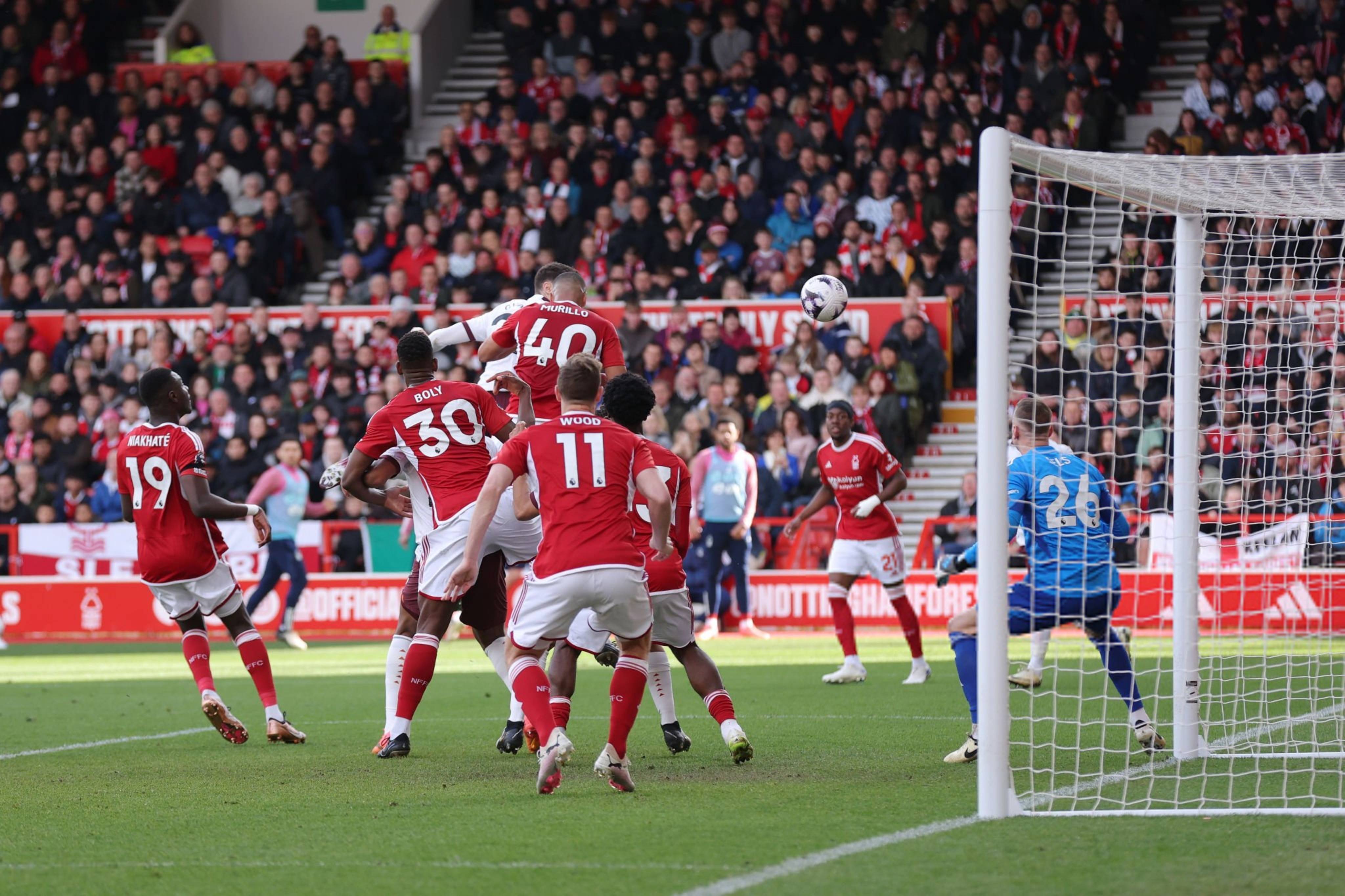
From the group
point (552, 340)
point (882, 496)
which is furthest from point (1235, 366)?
point (552, 340)

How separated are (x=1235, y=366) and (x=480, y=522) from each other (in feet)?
22.4

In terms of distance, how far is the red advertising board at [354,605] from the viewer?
18234 mm

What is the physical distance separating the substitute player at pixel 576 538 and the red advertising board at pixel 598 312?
12.7 meters

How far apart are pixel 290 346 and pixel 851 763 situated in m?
15.3

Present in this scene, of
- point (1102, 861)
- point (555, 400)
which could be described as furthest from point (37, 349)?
point (1102, 861)

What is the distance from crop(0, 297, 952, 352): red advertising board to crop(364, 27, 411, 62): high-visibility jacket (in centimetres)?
593

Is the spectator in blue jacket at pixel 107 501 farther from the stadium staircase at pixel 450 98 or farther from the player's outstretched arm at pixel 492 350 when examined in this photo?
the player's outstretched arm at pixel 492 350

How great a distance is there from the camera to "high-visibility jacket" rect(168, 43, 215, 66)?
1086 inches

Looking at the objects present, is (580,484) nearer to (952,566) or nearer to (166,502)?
(952,566)

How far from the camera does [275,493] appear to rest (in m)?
17.8

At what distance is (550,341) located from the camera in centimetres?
952

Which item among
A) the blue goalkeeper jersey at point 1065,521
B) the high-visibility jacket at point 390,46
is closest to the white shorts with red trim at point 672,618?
the blue goalkeeper jersey at point 1065,521

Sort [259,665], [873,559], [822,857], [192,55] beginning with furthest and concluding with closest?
[192,55], [873,559], [259,665], [822,857]

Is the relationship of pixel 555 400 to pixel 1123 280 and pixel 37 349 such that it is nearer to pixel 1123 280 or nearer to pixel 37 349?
pixel 1123 280
